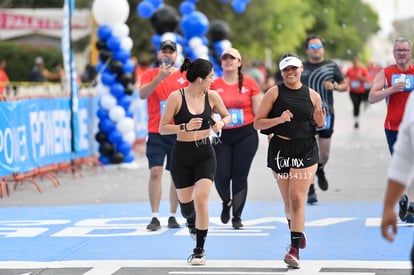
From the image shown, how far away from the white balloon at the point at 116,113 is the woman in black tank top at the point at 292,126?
31.5ft

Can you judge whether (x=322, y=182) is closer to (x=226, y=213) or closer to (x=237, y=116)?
(x=226, y=213)

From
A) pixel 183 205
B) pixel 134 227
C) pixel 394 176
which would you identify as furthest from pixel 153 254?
pixel 394 176

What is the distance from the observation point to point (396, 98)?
34.6ft

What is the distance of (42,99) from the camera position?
54.4ft

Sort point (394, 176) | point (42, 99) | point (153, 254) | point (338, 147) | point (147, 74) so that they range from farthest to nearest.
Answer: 1. point (338, 147)
2. point (42, 99)
3. point (147, 74)
4. point (153, 254)
5. point (394, 176)

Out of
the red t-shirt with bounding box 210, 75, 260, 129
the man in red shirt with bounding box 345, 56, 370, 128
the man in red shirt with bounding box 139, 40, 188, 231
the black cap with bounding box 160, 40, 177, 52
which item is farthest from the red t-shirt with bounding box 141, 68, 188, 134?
the man in red shirt with bounding box 345, 56, 370, 128

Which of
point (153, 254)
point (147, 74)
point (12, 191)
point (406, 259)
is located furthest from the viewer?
point (12, 191)

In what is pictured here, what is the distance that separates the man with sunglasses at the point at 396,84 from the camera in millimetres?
10500

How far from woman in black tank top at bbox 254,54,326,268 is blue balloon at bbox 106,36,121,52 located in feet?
31.6

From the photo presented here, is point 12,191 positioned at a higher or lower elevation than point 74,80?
lower

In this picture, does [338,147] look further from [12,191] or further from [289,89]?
[289,89]

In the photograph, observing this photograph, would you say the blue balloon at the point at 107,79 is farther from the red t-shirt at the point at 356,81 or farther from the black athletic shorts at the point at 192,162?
the red t-shirt at the point at 356,81

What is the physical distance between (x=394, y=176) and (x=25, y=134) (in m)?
10.9

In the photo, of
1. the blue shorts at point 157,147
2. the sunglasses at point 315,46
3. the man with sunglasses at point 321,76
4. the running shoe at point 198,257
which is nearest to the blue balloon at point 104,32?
the man with sunglasses at point 321,76
